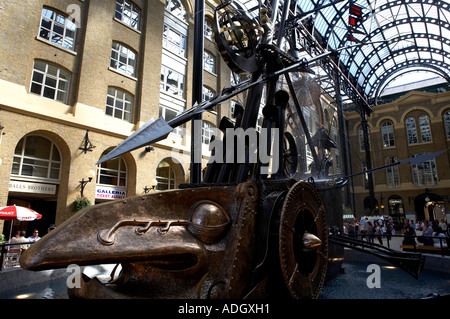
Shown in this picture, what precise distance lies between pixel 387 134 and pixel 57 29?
36.9 m

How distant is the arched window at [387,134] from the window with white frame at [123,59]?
107 feet

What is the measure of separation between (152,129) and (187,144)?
15.1 metres

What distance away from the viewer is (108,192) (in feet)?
48.3

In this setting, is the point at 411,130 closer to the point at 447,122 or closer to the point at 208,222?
the point at 447,122

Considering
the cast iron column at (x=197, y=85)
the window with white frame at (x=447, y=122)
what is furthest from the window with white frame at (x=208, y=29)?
the window with white frame at (x=447, y=122)

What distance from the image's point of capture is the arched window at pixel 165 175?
17.8m

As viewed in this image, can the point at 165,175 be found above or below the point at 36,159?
above

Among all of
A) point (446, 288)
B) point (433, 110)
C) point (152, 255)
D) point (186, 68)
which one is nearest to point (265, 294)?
point (152, 255)

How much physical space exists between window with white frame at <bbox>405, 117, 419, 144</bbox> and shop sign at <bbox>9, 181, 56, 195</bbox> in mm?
37707

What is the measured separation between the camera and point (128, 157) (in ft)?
50.3

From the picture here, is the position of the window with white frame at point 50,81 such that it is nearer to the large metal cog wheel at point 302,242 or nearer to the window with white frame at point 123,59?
the window with white frame at point 123,59

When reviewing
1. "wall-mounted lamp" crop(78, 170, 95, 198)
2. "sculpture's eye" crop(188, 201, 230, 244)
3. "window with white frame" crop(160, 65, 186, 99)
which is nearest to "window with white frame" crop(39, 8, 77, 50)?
"window with white frame" crop(160, 65, 186, 99)

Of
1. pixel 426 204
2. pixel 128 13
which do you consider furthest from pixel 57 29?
pixel 426 204

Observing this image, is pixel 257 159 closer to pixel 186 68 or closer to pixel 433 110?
pixel 186 68
